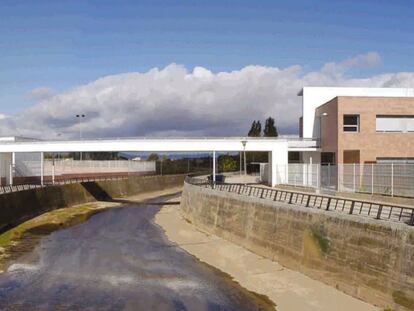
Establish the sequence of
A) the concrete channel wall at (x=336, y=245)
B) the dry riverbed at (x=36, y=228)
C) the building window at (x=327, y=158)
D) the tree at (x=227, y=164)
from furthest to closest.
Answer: the tree at (x=227, y=164) < the building window at (x=327, y=158) < the dry riverbed at (x=36, y=228) < the concrete channel wall at (x=336, y=245)

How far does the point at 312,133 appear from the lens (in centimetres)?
6856

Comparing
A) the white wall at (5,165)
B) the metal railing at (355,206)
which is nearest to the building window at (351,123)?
the metal railing at (355,206)

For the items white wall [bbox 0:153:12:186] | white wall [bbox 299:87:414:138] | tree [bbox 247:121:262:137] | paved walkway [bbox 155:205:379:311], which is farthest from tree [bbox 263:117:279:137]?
paved walkway [bbox 155:205:379:311]

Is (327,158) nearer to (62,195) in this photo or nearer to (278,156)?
(278,156)

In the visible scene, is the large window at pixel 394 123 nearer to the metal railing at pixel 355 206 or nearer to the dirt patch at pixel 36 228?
the metal railing at pixel 355 206

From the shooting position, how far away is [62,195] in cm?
6550

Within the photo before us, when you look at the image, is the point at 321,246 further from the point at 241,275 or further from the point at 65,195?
the point at 65,195

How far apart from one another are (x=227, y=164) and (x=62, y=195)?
76.1 metres

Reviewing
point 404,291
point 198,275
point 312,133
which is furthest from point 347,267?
point 312,133

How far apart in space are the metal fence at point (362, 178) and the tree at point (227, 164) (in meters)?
82.3

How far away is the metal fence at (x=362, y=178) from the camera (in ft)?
113

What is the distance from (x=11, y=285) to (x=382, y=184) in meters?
25.2

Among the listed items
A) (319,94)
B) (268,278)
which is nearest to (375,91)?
(319,94)

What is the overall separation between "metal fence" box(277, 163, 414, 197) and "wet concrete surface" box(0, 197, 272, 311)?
14406mm
